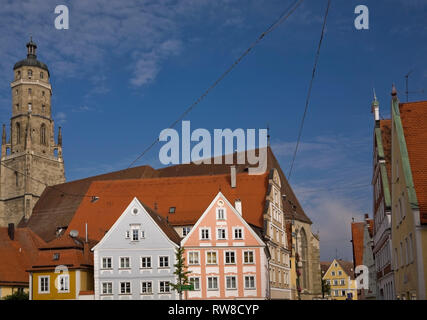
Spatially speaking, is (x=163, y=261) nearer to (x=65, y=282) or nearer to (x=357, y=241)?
(x=65, y=282)

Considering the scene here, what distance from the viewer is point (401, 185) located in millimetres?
24594

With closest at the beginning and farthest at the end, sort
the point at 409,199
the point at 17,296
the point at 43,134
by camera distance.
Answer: the point at 409,199 < the point at 17,296 < the point at 43,134

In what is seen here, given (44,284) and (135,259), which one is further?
(44,284)

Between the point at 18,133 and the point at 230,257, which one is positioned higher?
the point at 18,133

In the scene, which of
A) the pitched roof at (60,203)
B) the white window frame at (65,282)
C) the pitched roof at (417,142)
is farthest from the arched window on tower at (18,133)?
the pitched roof at (417,142)

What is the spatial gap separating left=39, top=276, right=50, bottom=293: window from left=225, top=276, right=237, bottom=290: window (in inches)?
563

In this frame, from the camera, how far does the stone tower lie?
4218 inches

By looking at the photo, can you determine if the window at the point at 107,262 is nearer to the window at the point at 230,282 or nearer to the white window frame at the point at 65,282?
the white window frame at the point at 65,282

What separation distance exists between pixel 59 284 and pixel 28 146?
65.1 m

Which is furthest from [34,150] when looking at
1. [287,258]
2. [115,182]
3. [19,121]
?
[287,258]

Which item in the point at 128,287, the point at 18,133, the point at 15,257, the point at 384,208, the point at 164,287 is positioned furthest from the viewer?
the point at 18,133

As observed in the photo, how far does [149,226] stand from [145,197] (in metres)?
13.0

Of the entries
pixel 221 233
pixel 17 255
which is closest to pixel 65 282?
pixel 17 255

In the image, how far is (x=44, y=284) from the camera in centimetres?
4875
